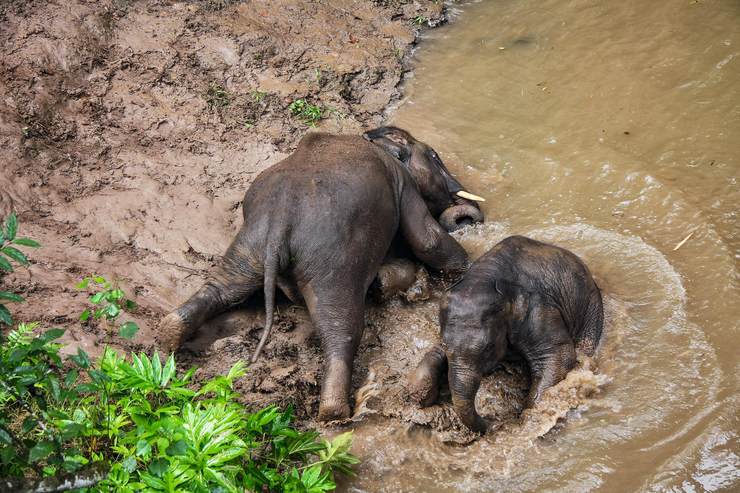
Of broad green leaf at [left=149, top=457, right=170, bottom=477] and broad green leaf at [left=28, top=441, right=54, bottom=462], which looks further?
broad green leaf at [left=149, top=457, right=170, bottom=477]

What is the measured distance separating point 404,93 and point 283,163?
306 cm

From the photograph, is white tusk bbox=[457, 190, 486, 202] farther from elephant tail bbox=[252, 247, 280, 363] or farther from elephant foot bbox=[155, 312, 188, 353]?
elephant foot bbox=[155, 312, 188, 353]

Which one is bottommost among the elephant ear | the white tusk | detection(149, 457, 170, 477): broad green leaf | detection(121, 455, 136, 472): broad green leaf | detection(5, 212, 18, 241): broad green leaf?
the white tusk

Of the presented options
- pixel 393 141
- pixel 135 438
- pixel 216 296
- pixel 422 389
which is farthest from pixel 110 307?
pixel 393 141

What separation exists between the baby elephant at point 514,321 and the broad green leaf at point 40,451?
2.35m

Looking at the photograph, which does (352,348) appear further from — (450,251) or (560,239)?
(560,239)

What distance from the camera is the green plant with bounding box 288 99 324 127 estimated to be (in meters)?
7.43

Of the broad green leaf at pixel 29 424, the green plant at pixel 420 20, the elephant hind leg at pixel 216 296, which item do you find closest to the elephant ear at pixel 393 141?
the elephant hind leg at pixel 216 296

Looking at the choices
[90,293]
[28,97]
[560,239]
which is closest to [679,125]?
[560,239]

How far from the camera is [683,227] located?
5938mm

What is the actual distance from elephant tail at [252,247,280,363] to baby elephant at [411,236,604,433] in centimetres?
102

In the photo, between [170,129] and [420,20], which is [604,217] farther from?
[420,20]

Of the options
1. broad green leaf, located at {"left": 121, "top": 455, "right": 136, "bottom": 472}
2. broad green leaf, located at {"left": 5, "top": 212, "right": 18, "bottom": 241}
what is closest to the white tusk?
broad green leaf, located at {"left": 121, "top": 455, "right": 136, "bottom": 472}

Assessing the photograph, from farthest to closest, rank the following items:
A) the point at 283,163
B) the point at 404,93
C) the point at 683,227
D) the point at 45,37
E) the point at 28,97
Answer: the point at 404,93 < the point at 45,37 < the point at 28,97 < the point at 683,227 < the point at 283,163
